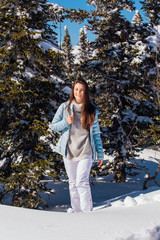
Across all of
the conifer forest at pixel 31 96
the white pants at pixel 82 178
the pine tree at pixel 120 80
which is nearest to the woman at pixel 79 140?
the white pants at pixel 82 178

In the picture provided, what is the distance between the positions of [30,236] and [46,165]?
3.97 metres

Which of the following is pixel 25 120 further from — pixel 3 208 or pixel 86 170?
pixel 3 208

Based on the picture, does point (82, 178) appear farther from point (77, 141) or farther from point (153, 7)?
point (153, 7)

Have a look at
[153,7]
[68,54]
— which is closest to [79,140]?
[153,7]

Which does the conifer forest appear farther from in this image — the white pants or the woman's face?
the white pants

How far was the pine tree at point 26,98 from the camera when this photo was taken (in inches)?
237

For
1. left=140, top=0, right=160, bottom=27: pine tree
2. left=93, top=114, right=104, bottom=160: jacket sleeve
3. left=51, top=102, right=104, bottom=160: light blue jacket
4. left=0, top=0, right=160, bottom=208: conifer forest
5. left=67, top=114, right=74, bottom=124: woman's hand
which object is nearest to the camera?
left=67, top=114, right=74, bottom=124: woman's hand

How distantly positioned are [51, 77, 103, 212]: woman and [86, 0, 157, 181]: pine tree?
5451 mm

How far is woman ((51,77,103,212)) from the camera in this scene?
12.7 feet

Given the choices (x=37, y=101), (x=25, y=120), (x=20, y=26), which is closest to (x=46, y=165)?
(x=25, y=120)

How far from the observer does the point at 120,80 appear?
32.4 feet

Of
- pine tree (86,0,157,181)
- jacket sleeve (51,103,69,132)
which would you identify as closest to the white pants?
jacket sleeve (51,103,69,132)

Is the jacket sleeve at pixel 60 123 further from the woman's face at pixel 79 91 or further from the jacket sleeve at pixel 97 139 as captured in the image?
the jacket sleeve at pixel 97 139

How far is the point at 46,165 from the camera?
5.96 meters
